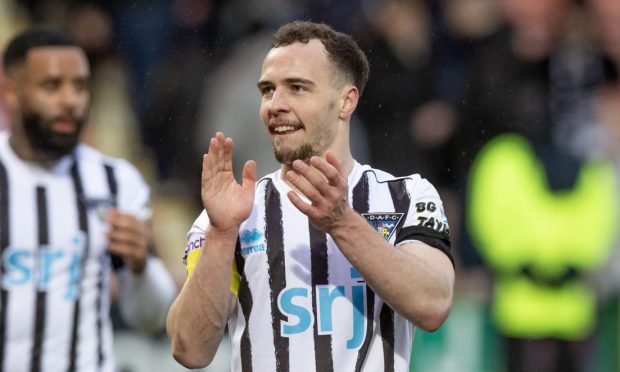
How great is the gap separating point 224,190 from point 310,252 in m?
0.34

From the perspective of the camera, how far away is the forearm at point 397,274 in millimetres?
3631

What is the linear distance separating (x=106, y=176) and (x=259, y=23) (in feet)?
8.32

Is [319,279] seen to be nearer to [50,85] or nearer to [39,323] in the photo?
[39,323]

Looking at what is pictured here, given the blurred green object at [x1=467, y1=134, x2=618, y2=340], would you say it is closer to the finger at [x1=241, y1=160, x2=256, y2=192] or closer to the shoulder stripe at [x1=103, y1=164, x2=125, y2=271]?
the shoulder stripe at [x1=103, y1=164, x2=125, y2=271]

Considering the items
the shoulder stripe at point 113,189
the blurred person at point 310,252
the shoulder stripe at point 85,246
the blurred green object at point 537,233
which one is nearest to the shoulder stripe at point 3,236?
the shoulder stripe at point 85,246

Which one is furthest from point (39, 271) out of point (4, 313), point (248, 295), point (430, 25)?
point (430, 25)

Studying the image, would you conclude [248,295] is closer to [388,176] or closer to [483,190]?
[388,176]

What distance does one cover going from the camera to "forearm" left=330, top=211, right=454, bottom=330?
3.63 m

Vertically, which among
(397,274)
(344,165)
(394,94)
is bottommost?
(397,274)

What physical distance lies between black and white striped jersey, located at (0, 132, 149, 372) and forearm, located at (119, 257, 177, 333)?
9 centimetres

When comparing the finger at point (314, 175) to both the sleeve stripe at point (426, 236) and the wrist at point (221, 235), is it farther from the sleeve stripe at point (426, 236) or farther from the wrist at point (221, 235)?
the sleeve stripe at point (426, 236)

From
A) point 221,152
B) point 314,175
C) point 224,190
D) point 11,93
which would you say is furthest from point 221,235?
point 11,93

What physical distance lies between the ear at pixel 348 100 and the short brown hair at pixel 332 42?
35mm

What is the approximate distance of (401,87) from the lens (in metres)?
7.37
